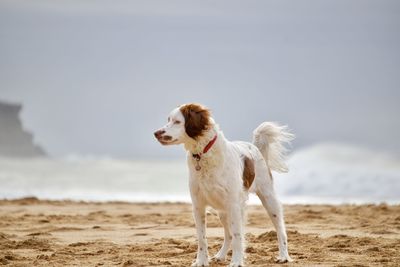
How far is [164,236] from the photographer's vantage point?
12586 millimetres

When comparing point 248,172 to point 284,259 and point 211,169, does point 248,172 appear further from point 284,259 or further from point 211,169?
point 284,259

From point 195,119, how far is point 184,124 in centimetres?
12

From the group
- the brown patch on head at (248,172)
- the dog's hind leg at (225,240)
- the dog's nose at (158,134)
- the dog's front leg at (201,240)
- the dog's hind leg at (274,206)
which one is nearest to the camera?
the dog's nose at (158,134)

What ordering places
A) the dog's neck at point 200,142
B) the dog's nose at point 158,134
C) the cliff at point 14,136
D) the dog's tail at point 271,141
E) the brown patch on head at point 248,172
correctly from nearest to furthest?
1. the dog's nose at point 158,134
2. the dog's neck at point 200,142
3. the brown patch on head at point 248,172
4. the dog's tail at point 271,141
5. the cliff at point 14,136

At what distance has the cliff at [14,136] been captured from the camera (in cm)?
4674

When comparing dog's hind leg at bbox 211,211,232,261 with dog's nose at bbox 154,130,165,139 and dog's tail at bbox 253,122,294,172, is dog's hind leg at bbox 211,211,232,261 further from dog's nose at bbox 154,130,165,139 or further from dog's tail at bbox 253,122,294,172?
dog's nose at bbox 154,130,165,139

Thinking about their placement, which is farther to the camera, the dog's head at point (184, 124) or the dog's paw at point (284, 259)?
the dog's paw at point (284, 259)

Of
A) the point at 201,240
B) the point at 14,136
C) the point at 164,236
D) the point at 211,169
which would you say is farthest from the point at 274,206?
the point at 14,136

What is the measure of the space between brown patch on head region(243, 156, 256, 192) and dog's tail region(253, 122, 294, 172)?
0.78 meters

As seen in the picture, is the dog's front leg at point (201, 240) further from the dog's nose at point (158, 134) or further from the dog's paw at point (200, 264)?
the dog's nose at point (158, 134)

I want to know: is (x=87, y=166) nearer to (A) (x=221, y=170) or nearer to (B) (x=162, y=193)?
(B) (x=162, y=193)

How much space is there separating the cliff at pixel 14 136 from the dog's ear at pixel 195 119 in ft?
122

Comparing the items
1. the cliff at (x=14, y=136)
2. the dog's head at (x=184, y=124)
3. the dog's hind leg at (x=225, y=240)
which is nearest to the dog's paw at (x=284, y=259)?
the dog's hind leg at (x=225, y=240)

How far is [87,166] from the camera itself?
40.4 metres
